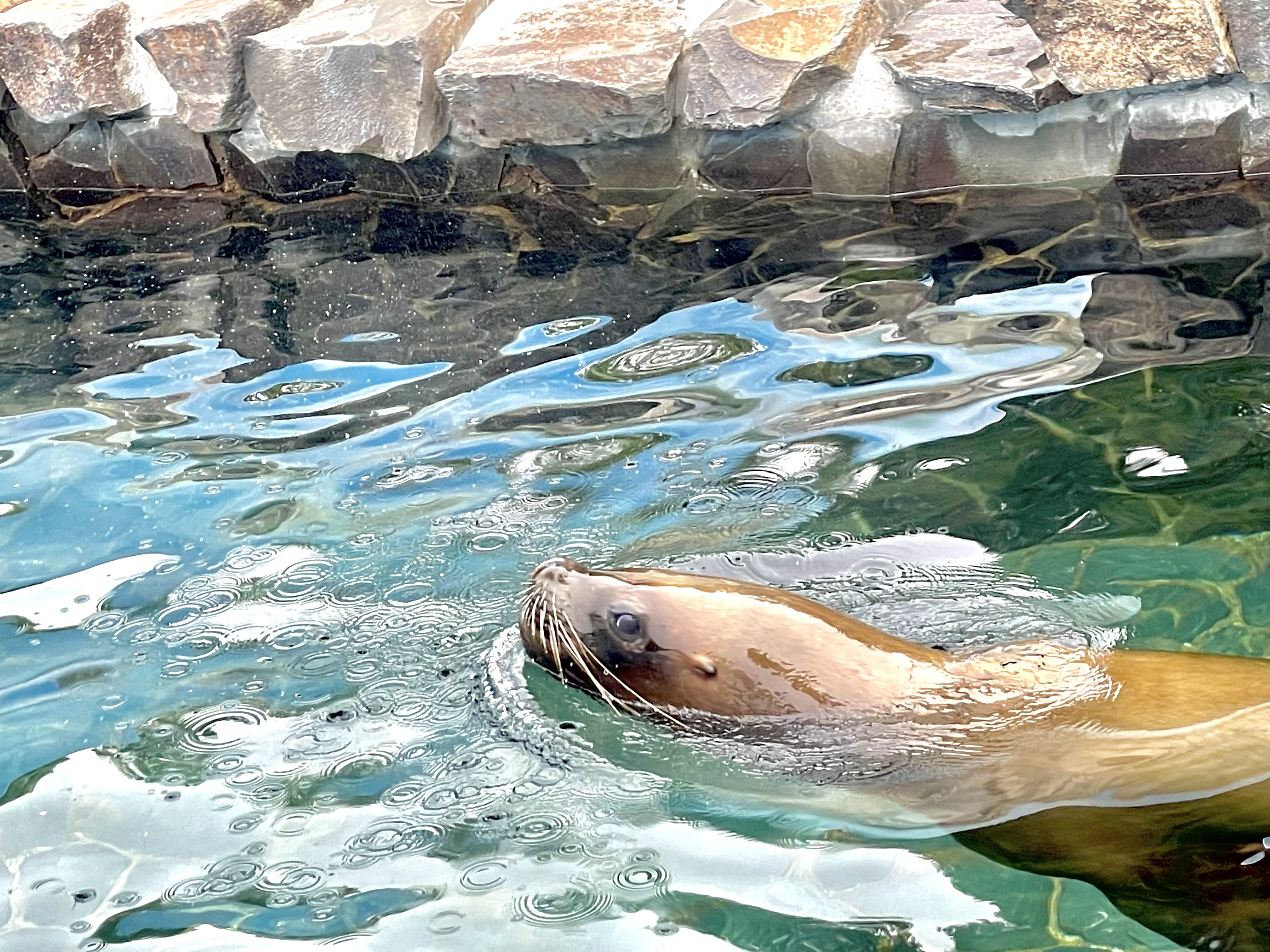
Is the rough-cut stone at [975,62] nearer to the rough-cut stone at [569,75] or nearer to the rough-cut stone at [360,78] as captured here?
the rough-cut stone at [569,75]

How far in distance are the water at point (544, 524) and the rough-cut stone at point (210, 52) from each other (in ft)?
2.92

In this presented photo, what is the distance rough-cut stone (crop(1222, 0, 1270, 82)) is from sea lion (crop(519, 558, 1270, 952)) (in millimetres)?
3502

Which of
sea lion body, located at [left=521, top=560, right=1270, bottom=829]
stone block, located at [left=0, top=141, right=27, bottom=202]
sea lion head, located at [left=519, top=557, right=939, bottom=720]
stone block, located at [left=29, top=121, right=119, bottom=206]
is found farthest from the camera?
stone block, located at [left=0, top=141, right=27, bottom=202]

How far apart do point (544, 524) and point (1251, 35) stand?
3.81 metres

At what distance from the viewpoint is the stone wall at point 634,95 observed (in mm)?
6145

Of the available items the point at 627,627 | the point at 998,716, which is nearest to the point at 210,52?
the point at 627,627

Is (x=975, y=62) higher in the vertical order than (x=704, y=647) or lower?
higher

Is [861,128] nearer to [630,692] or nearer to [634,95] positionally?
[634,95]

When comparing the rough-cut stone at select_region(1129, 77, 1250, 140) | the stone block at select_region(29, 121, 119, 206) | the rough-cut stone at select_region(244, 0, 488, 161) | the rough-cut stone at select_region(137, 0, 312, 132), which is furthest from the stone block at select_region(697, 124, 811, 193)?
the stone block at select_region(29, 121, 119, 206)

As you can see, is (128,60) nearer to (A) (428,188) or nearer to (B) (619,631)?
(A) (428,188)

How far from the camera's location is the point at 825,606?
359 cm

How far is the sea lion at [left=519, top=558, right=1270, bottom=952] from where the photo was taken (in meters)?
2.99

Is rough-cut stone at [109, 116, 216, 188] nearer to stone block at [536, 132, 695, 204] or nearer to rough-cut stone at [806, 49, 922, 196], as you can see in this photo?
stone block at [536, 132, 695, 204]

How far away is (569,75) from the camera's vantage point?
21.2 ft
